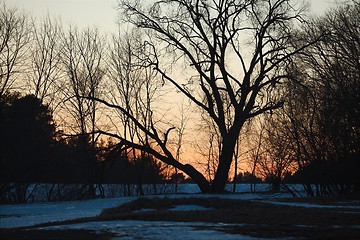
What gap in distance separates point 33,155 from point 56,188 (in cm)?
551

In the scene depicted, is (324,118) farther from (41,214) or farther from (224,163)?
(41,214)

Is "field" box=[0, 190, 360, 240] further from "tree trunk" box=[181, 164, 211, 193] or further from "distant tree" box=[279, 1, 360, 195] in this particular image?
"tree trunk" box=[181, 164, 211, 193]

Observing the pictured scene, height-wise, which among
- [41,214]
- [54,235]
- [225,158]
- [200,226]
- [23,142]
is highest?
[225,158]

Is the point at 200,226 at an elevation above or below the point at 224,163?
below

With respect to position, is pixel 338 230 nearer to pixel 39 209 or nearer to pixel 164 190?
pixel 39 209

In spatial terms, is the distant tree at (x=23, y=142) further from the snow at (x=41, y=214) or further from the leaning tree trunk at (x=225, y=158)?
the leaning tree trunk at (x=225, y=158)

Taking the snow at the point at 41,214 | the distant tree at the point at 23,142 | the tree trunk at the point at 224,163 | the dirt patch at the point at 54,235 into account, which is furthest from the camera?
the tree trunk at the point at 224,163

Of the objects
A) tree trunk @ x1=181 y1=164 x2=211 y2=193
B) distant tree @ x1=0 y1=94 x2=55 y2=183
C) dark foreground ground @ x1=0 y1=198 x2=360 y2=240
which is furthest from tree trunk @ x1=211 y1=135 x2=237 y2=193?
dark foreground ground @ x1=0 y1=198 x2=360 y2=240

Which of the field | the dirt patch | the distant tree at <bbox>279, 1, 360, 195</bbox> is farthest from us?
the distant tree at <bbox>279, 1, 360, 195</bbox>

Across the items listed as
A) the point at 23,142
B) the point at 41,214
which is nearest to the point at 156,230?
the point at 41,214

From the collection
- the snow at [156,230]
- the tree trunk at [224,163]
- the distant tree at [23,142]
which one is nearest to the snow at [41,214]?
the snow at [156,230]

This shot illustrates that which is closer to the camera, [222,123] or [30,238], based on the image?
[30,238]

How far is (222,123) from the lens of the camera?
95.8 ft

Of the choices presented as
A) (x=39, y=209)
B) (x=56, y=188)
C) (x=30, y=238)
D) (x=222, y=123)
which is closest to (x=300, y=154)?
(x=222, y=123)
